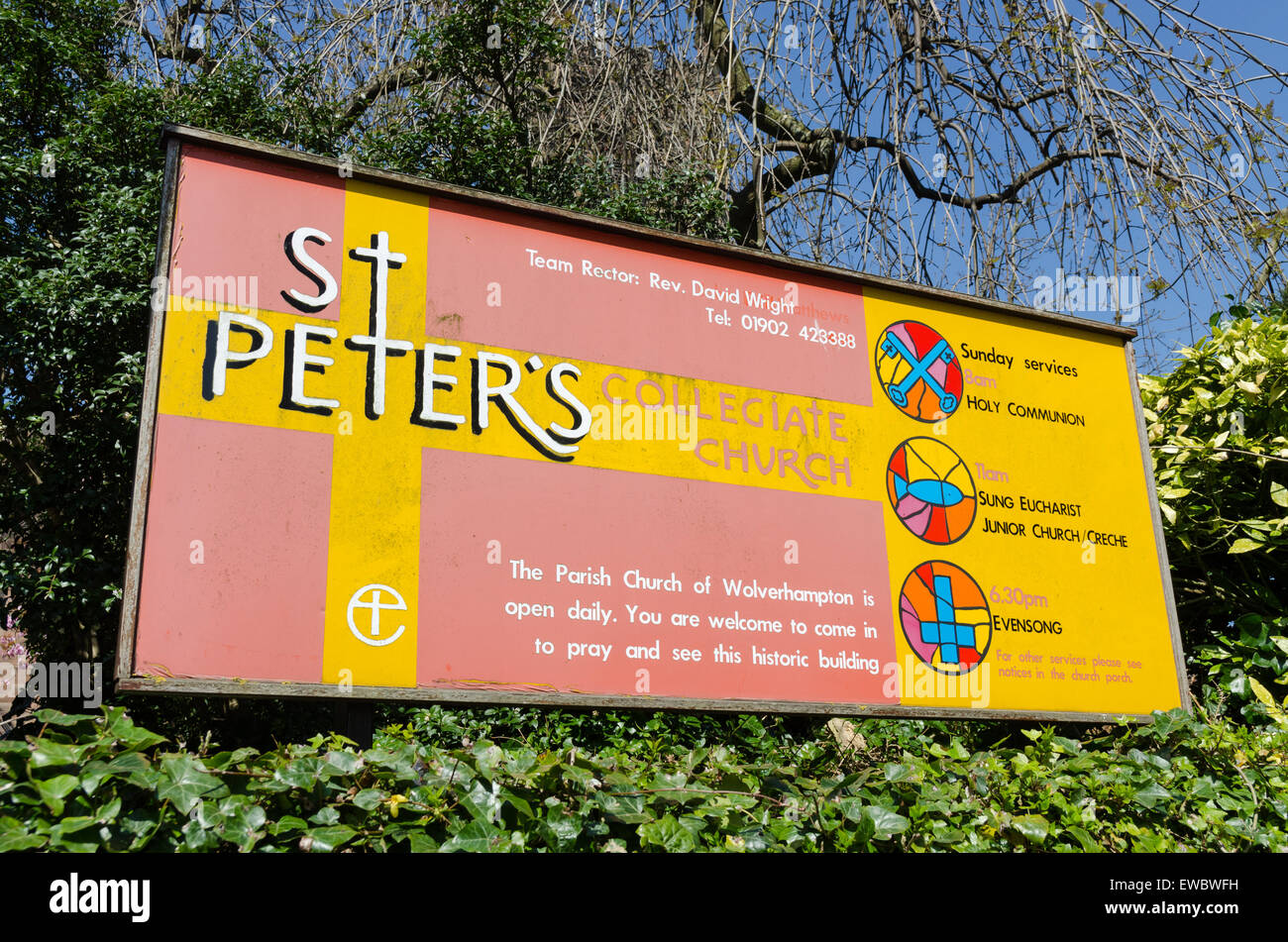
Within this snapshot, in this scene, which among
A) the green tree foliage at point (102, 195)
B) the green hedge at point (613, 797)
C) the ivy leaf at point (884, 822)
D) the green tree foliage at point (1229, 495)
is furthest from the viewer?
the green tree foliage at point (102, 195)

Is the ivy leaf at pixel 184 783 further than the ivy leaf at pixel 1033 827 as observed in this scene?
No

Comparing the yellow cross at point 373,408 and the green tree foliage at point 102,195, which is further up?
the green tree foliage at point 102,195

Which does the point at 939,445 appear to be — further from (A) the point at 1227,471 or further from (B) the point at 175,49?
(B) the point at 175,49

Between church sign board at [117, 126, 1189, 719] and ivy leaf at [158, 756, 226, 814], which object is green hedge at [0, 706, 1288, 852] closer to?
ivy leaf at [158, 756, 226, 814]

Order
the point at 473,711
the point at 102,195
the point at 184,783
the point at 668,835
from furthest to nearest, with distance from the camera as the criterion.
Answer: the point at 102,195 < the point at 473,711 < the point at 668,835 < the point at 184,783

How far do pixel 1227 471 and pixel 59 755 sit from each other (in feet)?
16.4

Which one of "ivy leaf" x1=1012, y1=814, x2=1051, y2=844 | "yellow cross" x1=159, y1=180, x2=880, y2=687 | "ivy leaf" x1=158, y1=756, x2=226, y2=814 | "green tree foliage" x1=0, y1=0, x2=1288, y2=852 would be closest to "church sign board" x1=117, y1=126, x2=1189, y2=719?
"yellow cross" x1=159, y1=180, x2=880, y2=687

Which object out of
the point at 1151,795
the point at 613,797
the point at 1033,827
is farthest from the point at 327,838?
the point at 1151,795

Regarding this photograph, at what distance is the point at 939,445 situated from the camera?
14.6ft

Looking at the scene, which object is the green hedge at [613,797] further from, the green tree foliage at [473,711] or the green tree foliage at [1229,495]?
the green tree foliage at [1229,495]

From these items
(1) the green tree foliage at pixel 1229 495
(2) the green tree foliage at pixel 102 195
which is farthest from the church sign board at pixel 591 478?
(2) the green tree foliage at pixel 102 195

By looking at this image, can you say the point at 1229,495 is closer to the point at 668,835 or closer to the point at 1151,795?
the point at 1151,795

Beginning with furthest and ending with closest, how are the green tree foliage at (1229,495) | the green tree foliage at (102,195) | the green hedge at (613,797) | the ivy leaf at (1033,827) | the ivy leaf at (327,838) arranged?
the green tree foliage at (102,195) < the green tree foliage at (1229,495) < the ivy leaf at (1033,827) < the ivy leaf at (327,838) < the green hedge at (613,797)

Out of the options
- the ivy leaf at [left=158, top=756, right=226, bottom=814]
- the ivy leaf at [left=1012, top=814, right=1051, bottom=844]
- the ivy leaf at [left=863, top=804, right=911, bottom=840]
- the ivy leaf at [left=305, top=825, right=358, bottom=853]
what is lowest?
the ivy leaf at [left=1012, top=814, right=1051, bottom=844]
